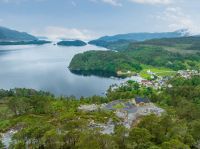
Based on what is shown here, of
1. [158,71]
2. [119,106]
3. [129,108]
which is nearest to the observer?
[129,108]

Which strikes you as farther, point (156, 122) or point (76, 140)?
point (156, 122)

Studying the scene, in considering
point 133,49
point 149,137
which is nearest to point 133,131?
point 149,137

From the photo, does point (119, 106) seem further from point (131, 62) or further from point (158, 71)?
point (131, 62)

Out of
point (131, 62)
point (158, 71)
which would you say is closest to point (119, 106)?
point (158, 71)

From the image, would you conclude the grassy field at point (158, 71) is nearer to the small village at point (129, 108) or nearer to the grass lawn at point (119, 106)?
the small village at point (129, 108)

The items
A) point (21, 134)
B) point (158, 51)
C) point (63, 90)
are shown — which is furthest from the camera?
point (158, 51)

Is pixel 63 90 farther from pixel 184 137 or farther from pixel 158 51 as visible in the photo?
pixel 158 51

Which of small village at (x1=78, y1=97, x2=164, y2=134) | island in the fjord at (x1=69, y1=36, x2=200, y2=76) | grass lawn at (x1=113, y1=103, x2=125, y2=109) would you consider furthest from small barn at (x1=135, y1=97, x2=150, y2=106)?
island in the fjord at (x1=69, y1=36, x2=200, y2=76)

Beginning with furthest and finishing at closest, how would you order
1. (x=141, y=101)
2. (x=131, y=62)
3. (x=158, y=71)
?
(x=131, y=62)
(x=158, y=71)
(x=141, y=101)

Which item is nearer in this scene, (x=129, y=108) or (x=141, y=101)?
(x=129, y=108)

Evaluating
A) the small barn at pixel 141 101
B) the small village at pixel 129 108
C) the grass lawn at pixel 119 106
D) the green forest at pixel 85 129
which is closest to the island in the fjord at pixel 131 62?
the small barn at pixel 141 101

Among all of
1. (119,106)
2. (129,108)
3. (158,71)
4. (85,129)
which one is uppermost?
(85,129)
